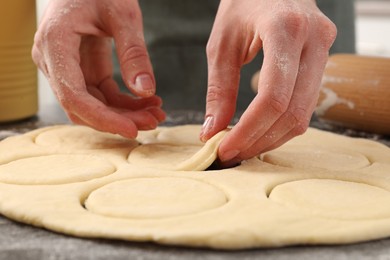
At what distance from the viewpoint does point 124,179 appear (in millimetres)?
1269

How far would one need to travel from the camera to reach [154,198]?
1123 mm

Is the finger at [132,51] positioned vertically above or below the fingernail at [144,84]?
above

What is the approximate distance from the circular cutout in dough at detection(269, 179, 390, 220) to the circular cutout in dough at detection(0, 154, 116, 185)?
401 mm

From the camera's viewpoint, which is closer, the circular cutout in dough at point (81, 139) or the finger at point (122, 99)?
the circular cutout in dough at point (81, 139)

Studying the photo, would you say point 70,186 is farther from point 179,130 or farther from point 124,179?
point 179,130

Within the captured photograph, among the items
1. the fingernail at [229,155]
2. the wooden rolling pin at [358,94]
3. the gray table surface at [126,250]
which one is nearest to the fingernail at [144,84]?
the fingernail at [229,155]

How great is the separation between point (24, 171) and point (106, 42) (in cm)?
68

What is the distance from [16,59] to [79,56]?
0.49 metres

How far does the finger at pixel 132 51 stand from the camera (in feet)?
5.02

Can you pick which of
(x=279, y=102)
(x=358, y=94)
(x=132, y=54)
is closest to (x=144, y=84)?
(x=132, y=54)

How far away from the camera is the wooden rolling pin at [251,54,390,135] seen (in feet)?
5.98

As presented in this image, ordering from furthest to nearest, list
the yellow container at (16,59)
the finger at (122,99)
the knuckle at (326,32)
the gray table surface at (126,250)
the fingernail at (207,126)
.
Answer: the yellow container at (16,59) < the finger at (122,99) < the fingernail at (207,126) < the knuckle at (326,32) < the gray table surface at (126,250)

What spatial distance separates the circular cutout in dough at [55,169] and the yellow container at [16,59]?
64cm

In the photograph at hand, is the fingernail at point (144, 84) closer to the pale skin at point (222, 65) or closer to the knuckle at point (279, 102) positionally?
the pale skin at point (222, 65)
